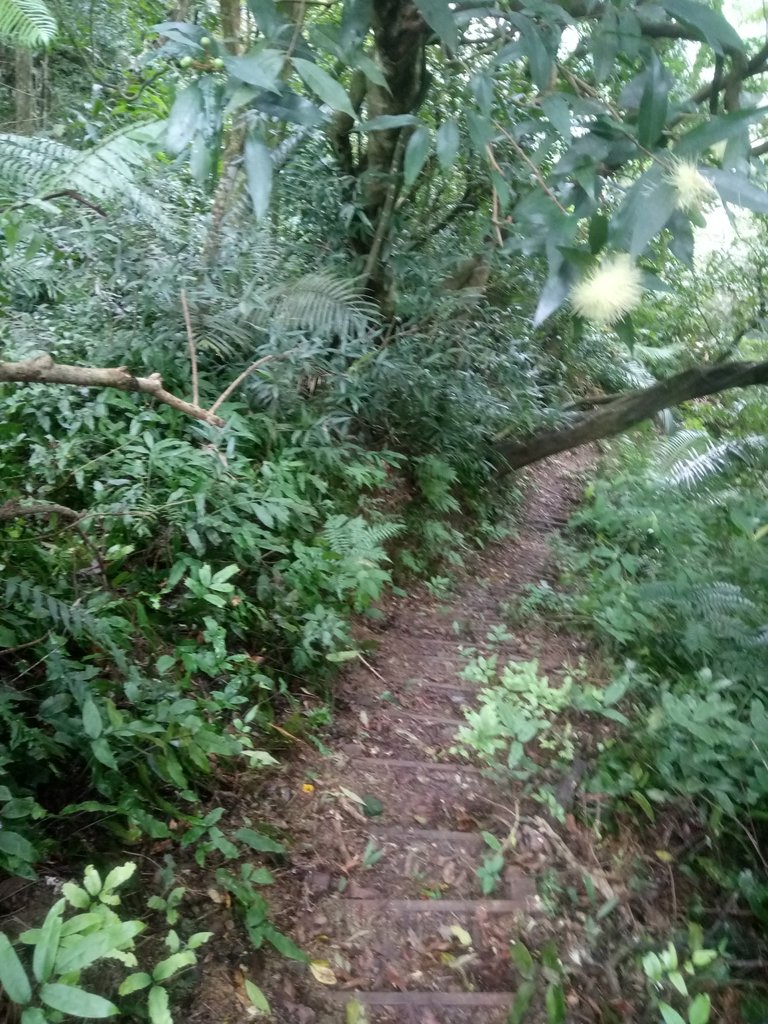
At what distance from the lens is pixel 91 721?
1.81m

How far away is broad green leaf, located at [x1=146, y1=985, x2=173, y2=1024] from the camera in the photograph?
1.41 meters

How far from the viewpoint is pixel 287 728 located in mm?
2688

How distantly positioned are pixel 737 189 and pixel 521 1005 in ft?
7.05

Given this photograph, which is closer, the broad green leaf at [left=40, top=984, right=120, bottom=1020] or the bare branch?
the broad green leaf at [left=40, top=984, right=120, bottom=1020]

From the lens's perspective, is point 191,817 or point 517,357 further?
point 517,357

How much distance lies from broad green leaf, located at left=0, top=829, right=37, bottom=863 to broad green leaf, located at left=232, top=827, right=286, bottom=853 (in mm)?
730

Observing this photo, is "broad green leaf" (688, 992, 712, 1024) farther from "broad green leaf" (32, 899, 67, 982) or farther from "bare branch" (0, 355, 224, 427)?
"bare branch" (0, 355, 224, 427)

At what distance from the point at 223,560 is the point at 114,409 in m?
1.01

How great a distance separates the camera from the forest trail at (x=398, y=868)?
194 cm

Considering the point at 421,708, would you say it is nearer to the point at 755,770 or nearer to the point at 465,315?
the point at 755,770

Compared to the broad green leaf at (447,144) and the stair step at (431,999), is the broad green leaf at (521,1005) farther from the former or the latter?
the broad green leaf at (447,144)

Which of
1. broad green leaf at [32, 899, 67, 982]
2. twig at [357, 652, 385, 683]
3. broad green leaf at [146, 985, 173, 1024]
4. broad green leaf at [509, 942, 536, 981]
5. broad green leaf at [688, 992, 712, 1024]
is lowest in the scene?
twig at [357, 652, 385, 683]

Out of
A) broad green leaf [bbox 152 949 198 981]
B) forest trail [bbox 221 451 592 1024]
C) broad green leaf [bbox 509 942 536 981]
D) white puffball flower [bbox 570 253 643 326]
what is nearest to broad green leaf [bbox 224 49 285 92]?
white puffball flower [bbox 570 253 643 326]

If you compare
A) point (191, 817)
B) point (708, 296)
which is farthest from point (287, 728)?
point (708, 296)
